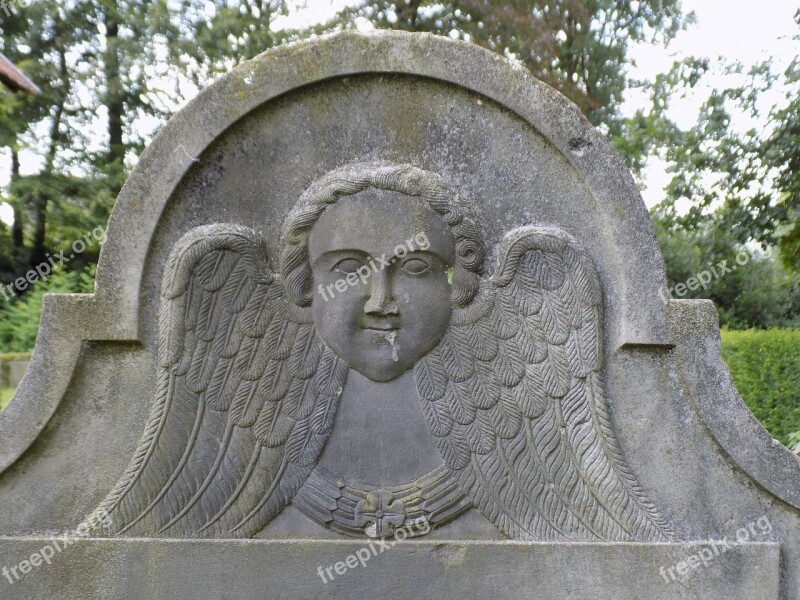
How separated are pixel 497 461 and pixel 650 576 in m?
0.70

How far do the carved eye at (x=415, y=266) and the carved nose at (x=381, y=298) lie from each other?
8 centimetres

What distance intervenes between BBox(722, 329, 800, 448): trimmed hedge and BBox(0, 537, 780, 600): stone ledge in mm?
5913

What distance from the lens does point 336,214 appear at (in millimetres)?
2406

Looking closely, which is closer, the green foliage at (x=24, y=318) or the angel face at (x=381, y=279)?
the angel face at (x=381, y=279)

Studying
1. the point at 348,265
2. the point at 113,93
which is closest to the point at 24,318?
the point at 113,93

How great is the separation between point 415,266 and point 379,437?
0.65 meters

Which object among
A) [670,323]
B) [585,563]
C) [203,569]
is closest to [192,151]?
[203,569]

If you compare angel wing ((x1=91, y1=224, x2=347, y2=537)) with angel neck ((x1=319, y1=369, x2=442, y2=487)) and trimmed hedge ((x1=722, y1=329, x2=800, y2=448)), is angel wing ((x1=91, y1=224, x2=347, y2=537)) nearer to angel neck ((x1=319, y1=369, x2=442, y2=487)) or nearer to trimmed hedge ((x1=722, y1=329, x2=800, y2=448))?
angel neck ((x1=319, y1=369, x2=442, y2=487))

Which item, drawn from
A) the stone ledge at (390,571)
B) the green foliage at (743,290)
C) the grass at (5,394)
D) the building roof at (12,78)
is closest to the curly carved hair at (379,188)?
the stone ledge at (390,571)

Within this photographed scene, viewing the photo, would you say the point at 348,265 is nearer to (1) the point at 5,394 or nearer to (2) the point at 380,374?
(2) the point at 380,374

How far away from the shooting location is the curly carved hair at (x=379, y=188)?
2.39 metres

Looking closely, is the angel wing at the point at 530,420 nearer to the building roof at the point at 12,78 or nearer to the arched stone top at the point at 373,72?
the arched stone top at the point at 373,72

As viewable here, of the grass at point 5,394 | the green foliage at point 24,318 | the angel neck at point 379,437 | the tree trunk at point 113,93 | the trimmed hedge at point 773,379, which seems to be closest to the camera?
the angel neck at point 379,437

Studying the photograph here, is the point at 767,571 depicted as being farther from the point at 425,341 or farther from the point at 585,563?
the point at 425,341
